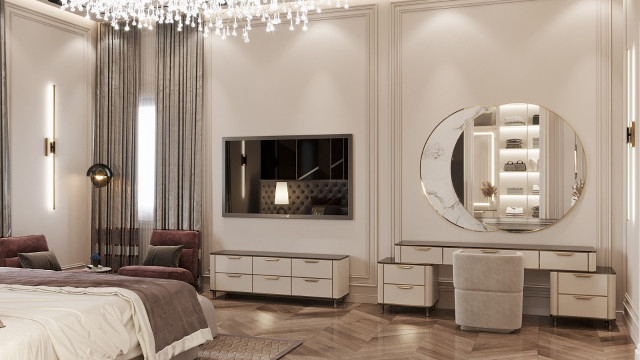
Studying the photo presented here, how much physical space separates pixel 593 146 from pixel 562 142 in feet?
0.89

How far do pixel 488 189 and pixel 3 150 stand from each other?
479cm

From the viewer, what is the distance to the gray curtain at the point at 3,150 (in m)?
6.21

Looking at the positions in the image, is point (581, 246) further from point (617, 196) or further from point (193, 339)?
point (193, 339)

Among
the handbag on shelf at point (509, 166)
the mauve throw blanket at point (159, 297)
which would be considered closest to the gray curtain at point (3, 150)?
the mauve throw blanket at point (159, 297)

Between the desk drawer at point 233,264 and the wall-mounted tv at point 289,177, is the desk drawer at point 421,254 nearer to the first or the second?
the wall-mounted tv at point 289,177

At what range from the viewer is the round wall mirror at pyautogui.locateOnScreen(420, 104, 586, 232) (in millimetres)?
5879

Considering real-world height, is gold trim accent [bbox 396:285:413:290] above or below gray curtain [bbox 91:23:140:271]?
below

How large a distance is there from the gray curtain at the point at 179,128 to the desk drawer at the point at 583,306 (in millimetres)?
3877

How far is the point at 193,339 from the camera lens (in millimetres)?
4266

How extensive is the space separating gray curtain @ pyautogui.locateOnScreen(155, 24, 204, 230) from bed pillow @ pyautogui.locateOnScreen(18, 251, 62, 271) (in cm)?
136

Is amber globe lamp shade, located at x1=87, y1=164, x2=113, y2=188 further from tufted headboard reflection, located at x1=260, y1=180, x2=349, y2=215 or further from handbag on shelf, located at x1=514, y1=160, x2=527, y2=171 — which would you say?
handbag on shelf, located at x1=514, y1=160, x2=527, y2=171

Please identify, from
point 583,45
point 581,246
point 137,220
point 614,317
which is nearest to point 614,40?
point 583,45

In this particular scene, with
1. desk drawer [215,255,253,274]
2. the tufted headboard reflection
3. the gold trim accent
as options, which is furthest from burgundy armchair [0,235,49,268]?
the gold trim accent

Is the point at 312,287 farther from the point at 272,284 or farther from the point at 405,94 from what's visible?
the point at 405,94
